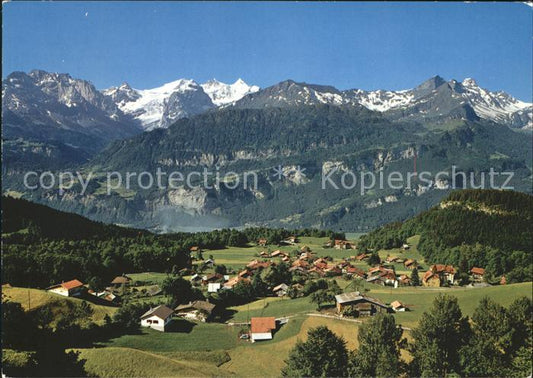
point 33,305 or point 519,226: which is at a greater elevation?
point 519,226

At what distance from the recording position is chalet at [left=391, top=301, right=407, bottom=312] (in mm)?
42603

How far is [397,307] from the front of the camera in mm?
43062

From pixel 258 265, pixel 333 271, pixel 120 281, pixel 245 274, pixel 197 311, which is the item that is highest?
pixel 258 265

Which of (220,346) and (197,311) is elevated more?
(197,311)

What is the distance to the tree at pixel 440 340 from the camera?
27.7 metres

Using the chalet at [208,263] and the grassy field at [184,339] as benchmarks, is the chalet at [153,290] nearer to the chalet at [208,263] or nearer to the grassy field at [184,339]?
the grassy field at [184,339]

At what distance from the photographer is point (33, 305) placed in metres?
38.1

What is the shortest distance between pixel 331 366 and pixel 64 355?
1414cm

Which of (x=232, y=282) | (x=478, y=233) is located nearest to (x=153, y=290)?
(x=232, y=282)

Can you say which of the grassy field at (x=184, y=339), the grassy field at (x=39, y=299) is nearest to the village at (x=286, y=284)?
the grassy field at (x=184, y=339)

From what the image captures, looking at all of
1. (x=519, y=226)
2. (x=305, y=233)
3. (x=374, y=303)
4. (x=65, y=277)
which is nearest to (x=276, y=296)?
(x=374, y=303)

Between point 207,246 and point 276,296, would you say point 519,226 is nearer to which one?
point 276,296

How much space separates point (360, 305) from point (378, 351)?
13.2 m

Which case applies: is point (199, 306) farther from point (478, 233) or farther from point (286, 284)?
point (478, 233)
